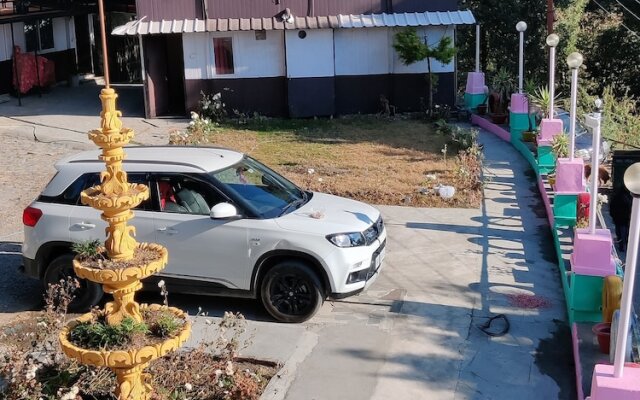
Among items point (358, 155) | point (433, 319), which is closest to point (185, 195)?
point (433, 319)

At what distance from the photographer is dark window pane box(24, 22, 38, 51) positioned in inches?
979

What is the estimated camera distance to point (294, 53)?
21125 millimetres

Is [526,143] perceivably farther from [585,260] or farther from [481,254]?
[585,260]

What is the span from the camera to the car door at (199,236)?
330 inches

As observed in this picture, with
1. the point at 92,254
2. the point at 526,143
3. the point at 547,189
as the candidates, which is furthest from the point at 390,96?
the point at 92,254

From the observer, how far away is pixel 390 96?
2169 centimetres

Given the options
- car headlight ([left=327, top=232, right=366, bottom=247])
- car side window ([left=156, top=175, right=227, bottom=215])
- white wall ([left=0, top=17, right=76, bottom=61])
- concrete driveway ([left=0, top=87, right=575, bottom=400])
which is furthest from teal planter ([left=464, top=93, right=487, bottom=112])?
car side window ([left=156, top=175, right=227, bottom=215])

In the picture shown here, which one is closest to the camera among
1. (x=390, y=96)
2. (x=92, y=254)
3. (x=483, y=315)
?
(x=92, y=254)

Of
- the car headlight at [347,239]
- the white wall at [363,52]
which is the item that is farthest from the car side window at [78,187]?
the white wall at [363,52]

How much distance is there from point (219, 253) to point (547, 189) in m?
6.54

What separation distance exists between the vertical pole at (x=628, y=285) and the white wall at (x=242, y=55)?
16.7 metres

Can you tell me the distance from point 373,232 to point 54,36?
68.0 ft

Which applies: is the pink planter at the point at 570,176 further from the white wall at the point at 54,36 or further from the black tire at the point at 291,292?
the white wall at the point at 54,36

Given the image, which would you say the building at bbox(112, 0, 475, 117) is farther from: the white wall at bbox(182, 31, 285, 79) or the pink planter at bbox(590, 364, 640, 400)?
the pink planter at bbox(590, 364, 640, 400)
